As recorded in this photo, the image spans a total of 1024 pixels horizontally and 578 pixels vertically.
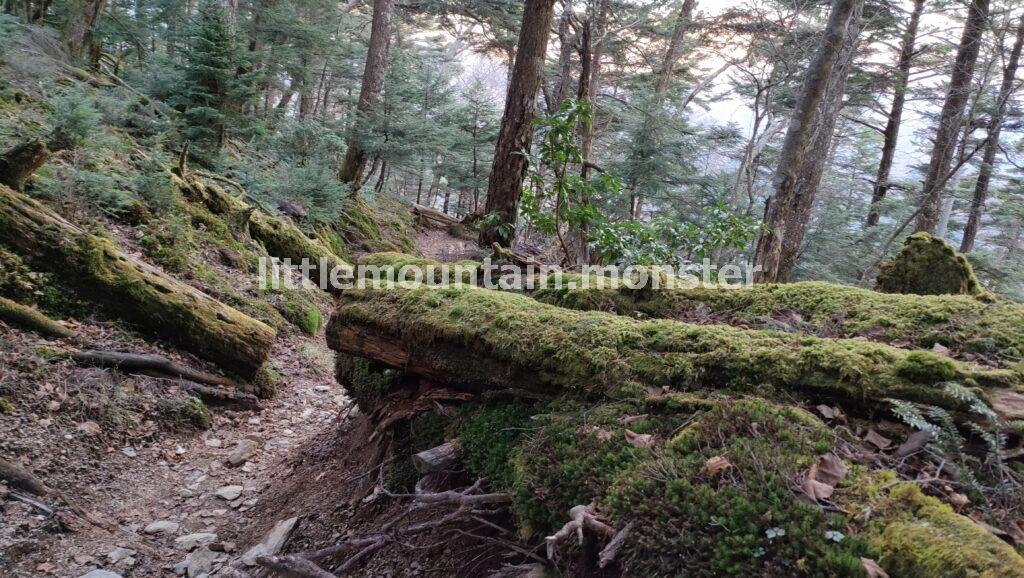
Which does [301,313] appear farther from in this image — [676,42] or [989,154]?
[989,154]

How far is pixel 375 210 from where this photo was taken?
14406mm

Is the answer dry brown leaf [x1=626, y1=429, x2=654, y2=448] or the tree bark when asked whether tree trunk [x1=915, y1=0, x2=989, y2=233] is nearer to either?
the tree bark

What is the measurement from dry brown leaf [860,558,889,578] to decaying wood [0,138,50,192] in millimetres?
6922

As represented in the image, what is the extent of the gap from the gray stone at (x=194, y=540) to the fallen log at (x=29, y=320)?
2.35 m

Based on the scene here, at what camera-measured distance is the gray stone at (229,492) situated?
13.1ft

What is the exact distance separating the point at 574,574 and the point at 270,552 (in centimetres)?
221

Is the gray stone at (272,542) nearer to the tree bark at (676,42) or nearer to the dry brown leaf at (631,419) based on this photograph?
the dry brown leaf at (631,419)

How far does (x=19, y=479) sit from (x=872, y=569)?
14.8 feet

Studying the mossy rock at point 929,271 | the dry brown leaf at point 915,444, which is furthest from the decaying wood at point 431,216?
the dry brown leaf at point 915,444

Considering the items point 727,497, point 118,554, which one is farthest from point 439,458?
point 118,554

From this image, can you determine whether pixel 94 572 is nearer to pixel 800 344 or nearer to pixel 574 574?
pixel 574 574

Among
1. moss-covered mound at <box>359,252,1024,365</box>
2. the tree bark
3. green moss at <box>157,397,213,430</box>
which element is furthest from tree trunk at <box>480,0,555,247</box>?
the tree bark

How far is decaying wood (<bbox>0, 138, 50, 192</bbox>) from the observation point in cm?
489

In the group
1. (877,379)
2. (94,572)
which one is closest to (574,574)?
(877,379)
